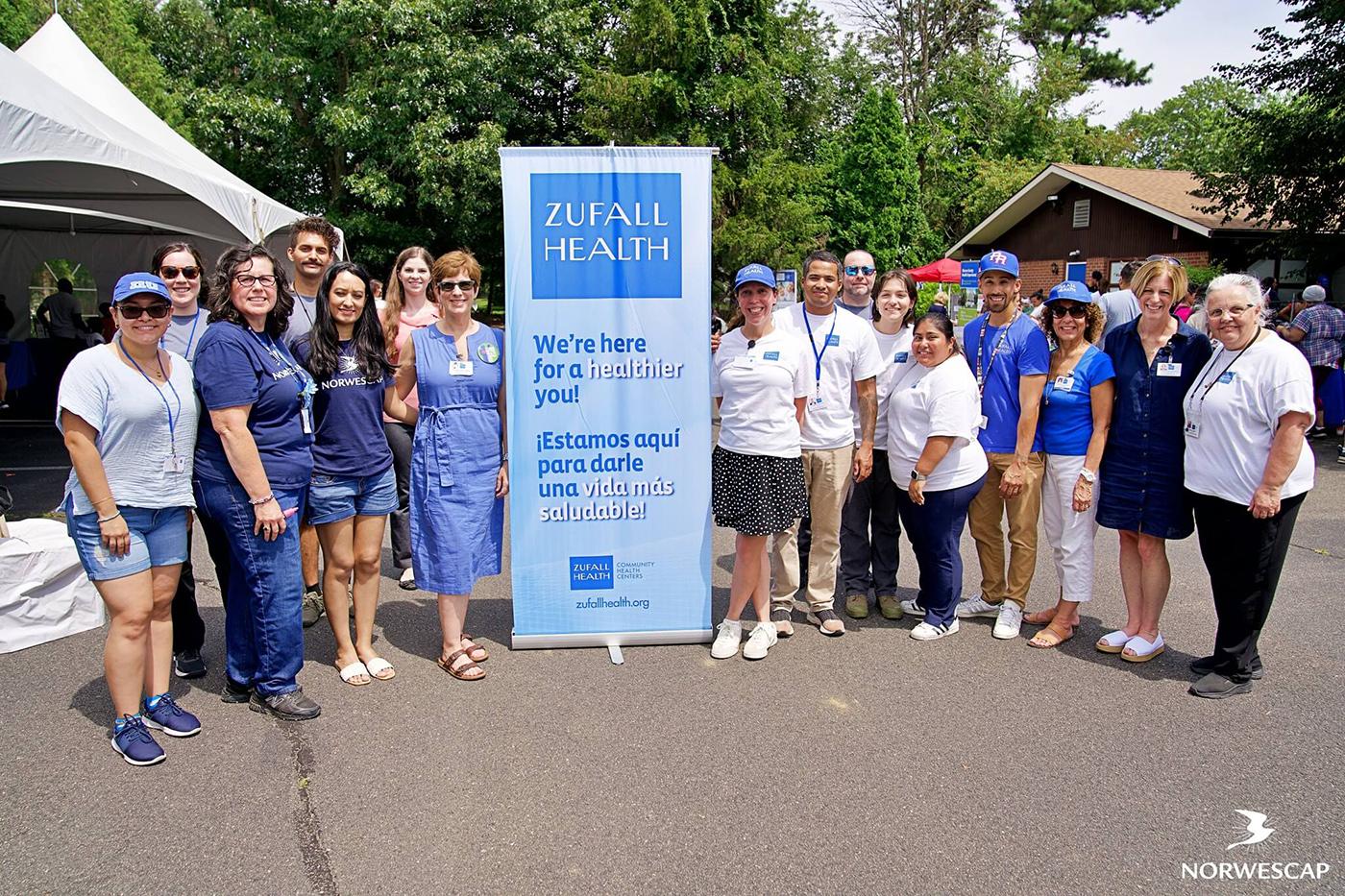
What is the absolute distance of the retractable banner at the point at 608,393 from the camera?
13.9 ft

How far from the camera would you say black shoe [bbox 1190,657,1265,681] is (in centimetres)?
418

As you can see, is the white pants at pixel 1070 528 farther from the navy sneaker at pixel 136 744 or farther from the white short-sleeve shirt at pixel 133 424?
the navy sneaker at pixel 136 744

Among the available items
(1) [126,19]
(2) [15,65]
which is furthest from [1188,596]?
(1) [126,19]

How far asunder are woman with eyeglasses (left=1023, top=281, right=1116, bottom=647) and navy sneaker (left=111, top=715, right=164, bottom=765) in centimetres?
395

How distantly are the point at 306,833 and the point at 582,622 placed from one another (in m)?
1.78

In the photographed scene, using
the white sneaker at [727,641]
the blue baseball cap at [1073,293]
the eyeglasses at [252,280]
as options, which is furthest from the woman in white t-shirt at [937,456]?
the eyeglasses at [252,280]

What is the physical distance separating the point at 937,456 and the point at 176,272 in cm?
362

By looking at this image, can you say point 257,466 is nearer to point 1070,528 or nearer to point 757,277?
point 757,277

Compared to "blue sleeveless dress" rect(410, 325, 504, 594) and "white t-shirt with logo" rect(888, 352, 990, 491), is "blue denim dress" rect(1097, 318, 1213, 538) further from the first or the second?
"blue sleeveless dress" rect(410, 325, 504, 594)

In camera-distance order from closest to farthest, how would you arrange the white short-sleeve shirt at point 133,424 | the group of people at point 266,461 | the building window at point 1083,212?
the white short-sleeve shirt at point 133,424
the group of people at point 266,461
the building window at point 1083,212

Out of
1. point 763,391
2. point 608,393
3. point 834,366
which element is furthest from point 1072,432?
point 608,393

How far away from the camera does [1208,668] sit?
13.8ft

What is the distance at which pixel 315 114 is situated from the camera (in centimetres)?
2119

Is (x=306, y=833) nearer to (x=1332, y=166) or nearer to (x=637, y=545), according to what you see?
(x=637, y=545)
